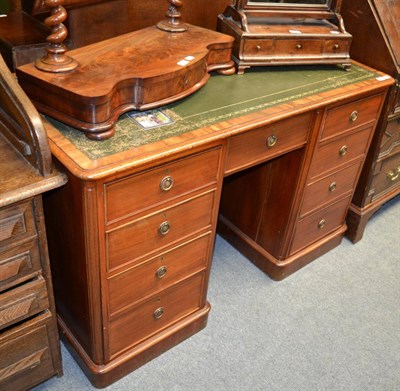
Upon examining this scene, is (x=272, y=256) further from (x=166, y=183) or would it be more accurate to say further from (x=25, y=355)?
(x=25, y=355)

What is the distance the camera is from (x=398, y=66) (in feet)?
7.14

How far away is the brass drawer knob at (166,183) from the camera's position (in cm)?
148

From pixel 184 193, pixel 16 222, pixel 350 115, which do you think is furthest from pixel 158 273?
pixel 350 115

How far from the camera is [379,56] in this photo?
221 centimetres

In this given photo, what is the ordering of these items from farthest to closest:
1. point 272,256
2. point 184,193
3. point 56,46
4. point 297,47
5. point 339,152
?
point 272,256 < point 339,152 < point 297,47 < point 184,193 < point 56,46

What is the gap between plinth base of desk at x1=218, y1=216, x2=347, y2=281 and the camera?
242 cm

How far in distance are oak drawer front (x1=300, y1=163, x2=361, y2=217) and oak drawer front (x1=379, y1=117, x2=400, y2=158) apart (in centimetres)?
19

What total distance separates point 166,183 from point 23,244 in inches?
18.2

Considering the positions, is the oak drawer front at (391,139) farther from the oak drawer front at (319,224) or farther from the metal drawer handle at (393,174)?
the oak drawer front at (319,224)

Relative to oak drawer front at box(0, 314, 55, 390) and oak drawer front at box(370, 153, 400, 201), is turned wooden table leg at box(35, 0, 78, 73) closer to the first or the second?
oak drawer front at box(0, 314, 55, 390)

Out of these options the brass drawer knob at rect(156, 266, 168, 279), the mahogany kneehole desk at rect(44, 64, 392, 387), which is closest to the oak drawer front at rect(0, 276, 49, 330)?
the mahogany kneehole desk at rect(44, 64, 392, 387)

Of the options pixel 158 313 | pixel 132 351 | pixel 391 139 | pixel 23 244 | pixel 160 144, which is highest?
pixel 160 144

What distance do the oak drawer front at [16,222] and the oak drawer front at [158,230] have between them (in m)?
0.23

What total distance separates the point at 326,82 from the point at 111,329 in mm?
1320
